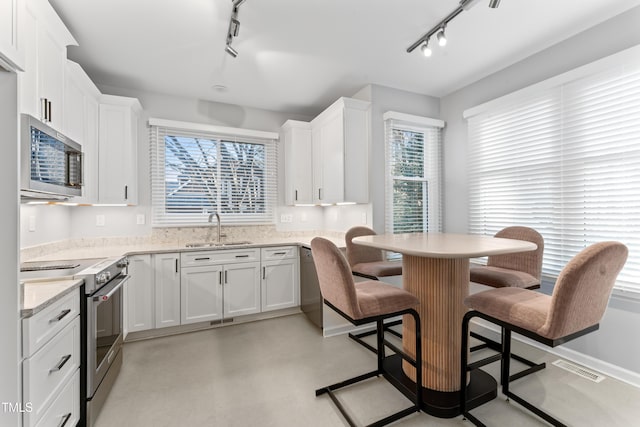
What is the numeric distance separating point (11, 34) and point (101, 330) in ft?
5.45

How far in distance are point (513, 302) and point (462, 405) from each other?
29.2 inches

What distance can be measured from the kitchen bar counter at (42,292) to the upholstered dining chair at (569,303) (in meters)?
2.18

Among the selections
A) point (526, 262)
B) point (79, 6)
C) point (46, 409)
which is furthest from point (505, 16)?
point (46, 409)

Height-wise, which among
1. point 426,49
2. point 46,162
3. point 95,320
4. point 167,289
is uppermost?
point 426,49

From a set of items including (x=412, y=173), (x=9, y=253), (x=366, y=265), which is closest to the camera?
(x=9, y=253)

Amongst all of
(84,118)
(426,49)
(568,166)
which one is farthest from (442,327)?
(84,118)

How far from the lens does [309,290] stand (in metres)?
3.26

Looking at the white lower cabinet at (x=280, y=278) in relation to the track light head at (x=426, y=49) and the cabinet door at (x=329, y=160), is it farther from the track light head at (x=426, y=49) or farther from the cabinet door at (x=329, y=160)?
the track light head at (x=426, y=49)

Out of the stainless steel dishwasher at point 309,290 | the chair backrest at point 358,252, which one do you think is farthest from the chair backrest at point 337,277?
the stainless steel dishwasher at point 309,290

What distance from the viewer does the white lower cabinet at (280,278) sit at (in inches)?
132

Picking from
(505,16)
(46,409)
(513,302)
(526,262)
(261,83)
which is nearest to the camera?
(46,409)

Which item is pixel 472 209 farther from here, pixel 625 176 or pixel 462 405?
pixel 462 405

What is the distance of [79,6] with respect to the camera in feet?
6.69

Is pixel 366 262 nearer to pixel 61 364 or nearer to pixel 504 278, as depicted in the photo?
pixel 504 278
